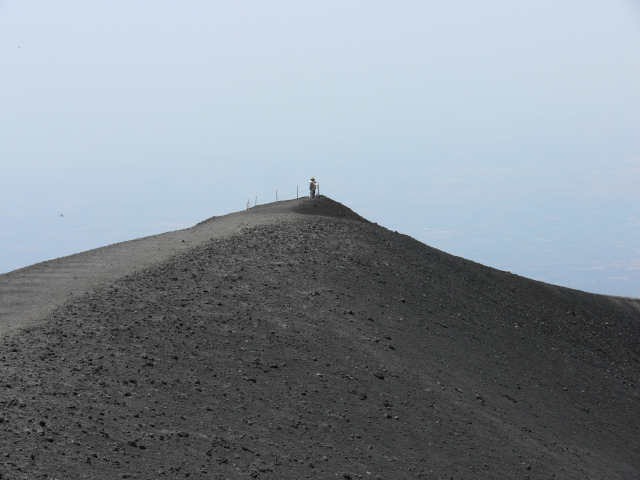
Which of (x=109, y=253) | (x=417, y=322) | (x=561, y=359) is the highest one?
(x=109, y=253)

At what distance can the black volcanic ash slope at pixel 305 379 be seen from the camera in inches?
520

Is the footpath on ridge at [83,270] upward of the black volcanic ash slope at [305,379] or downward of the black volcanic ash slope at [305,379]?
upward

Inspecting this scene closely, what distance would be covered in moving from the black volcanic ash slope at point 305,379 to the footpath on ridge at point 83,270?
31.0 inches

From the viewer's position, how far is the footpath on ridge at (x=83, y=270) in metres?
18.0

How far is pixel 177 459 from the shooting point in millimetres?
12766

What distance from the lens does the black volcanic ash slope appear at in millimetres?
13195

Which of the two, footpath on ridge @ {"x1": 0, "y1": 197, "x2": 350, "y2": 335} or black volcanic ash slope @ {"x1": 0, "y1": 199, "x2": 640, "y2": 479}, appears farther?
footpath on ridge @ {"x1": 0, "y1": 197, "x2": 350, "y2": 335}

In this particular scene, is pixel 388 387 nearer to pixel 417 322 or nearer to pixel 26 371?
pixel 417 322

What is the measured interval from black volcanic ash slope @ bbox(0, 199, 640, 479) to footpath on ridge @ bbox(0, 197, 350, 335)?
2.58 ft

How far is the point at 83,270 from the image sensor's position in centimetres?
2178

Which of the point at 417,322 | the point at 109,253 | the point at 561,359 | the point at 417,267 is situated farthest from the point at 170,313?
the point at 561,359

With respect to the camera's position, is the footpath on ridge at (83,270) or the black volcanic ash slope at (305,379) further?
the footpath on ridge at (83,270)

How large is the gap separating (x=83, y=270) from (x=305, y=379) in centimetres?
859

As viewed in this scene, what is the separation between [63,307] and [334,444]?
7536 mm
